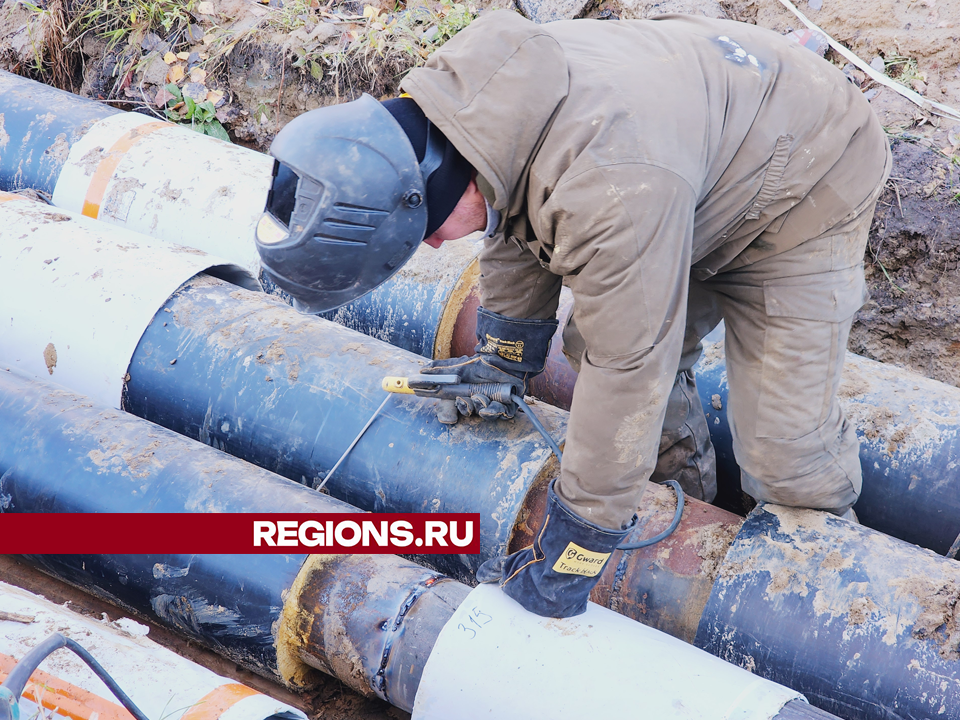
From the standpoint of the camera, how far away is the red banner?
2023mm

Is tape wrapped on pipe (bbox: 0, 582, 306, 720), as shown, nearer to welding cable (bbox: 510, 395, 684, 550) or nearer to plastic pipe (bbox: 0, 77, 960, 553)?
welding cable (bbox: 510, 395, 684, 550)

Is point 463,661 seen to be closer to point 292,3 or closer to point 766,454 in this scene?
point 766,454

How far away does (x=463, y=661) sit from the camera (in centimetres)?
169

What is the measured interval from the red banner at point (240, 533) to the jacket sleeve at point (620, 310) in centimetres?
54

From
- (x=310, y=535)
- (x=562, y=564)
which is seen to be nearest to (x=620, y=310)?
(x=562, y=564)

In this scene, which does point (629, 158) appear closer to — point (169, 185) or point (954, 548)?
point (954, 548)

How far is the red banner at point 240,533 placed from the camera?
79.7 inches

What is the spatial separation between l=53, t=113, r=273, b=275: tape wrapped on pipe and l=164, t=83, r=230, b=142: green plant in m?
0.79

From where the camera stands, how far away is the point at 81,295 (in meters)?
2.59

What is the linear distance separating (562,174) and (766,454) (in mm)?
961

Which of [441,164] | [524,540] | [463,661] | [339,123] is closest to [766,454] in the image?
[524,540]

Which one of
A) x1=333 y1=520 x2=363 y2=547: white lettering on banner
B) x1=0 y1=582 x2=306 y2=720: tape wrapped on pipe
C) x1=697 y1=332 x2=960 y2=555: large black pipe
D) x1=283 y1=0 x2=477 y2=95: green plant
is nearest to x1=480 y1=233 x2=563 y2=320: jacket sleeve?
x1=333 y1=520 x2=363 y2=547: white lettering on banner

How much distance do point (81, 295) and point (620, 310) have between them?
1.83 m

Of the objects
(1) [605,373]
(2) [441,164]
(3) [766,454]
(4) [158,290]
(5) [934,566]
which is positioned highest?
(2) [441,164]
